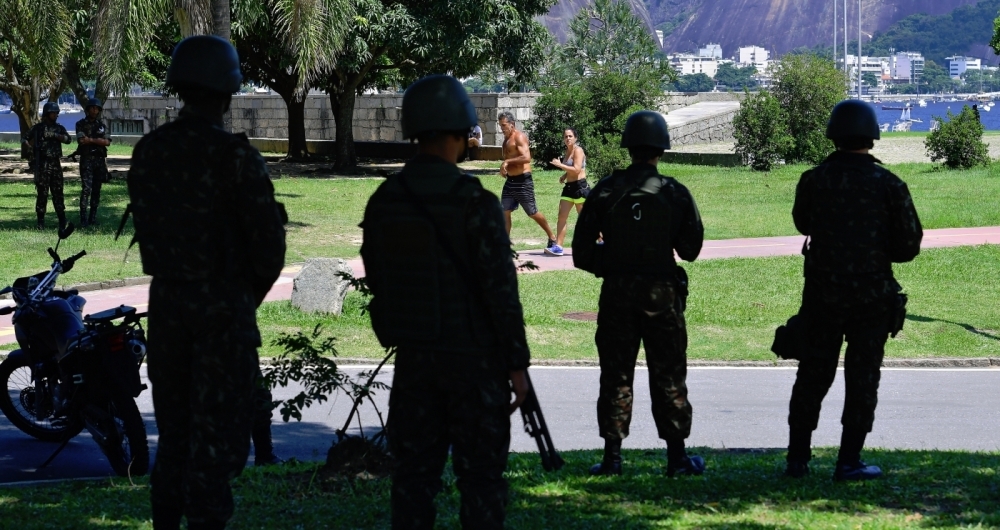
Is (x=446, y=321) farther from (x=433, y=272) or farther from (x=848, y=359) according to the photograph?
(x=848, y=359)

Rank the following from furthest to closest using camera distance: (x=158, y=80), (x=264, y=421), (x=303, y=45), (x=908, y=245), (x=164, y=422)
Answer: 1. (x=158, y=80)
2. (x=303, y=45)
3. (x=264, y=421)
4. (x=908, y=245)
5. (x=164, y=422)

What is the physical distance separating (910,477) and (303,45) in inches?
516

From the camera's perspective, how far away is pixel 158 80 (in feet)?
111

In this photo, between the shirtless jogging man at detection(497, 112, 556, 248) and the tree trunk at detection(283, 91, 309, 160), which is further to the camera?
the tree trunk at detection(283, 91, 309, 160)

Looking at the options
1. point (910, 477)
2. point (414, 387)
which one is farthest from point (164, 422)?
point (910, 477)

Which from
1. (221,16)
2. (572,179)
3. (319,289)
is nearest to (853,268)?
(319,289)

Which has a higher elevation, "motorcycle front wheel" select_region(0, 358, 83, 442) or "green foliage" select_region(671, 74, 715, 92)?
"green foliage" select_region(671, 74, 715, 92)

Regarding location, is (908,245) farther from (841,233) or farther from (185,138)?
(185,138)

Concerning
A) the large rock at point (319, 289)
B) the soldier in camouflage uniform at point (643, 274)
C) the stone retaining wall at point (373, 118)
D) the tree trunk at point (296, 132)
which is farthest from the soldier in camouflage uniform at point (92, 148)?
the stone retaining wall at point (373, 118)

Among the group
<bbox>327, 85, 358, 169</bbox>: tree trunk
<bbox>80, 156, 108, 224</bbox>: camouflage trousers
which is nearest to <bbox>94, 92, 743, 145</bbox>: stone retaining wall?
<bbox>327, 85, 358, 169</bbox>: tree trunk

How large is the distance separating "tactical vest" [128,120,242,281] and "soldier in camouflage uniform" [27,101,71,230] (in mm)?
13166

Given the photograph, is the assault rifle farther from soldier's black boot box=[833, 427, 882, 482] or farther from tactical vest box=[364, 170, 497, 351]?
soldier's black boot box=[833, 427, 882, 482]

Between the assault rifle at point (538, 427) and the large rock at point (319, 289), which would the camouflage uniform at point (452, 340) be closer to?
the assault rifle at point (538, 427)

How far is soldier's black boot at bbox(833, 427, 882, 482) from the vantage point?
5934 millimetres
